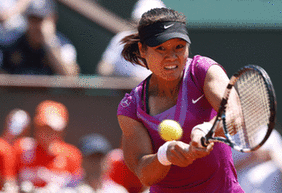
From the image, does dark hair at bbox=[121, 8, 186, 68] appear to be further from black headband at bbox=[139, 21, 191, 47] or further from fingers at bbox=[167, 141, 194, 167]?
fingers at bbox=[167, 141, 194, 167]

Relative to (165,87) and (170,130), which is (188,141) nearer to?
(170,130)

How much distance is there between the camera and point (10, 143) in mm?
4668

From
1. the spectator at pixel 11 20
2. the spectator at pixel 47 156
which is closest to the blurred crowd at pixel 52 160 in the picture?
the spectator at pixel 47 156

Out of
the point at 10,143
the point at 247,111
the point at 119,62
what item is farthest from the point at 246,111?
the point at 10,143

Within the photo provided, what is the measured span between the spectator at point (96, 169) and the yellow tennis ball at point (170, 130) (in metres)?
1.69

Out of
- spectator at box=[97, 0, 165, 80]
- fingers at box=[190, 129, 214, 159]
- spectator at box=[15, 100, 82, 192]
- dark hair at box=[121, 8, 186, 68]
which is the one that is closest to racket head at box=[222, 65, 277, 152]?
fingers at box=[190, 129, 214, 159]

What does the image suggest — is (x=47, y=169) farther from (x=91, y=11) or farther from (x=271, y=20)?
(x=271, y=20)

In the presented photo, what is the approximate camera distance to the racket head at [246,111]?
6.89 feet

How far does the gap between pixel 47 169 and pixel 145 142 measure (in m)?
2.07

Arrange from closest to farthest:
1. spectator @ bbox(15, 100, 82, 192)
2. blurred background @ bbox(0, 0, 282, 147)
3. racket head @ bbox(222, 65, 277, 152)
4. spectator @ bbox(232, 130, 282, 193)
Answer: racket head @ bbox(222, 65, 277, 152)
spectator @ bbox(232, 130, 282, 193)
spectator @ bbox(15, 100, 82, 192)
blurred background @ bbox(0, 0, 282, 147)

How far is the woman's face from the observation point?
2426mm

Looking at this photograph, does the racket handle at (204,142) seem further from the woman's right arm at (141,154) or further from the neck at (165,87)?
the neck at (165,87)

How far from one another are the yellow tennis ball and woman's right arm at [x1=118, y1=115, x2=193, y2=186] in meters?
0.07

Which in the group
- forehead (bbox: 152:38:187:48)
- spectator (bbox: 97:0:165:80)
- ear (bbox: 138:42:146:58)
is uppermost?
spectator (bbox: 97:0:165:80)
